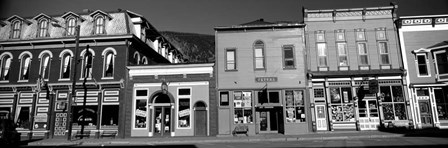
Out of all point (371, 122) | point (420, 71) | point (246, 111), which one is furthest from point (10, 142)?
point (420, 71)

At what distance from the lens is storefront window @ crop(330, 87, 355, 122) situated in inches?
896

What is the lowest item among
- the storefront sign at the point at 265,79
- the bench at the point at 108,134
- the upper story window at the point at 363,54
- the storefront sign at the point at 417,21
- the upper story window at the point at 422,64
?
the bench at the point at 108,134

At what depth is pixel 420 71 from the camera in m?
23.3

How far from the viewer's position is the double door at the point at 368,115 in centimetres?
2247

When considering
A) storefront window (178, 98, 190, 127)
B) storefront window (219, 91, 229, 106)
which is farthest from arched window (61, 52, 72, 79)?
storefront window (219, 91, 229, 106)

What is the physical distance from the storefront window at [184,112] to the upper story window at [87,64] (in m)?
8.02

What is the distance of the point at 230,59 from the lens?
23.7 meters

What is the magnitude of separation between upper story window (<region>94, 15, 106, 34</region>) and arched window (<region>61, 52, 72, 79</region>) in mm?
3162

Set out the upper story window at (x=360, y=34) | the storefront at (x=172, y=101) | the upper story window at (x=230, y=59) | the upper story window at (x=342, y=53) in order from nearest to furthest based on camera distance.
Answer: the storefront at (x=172, y=101), the upper story window at (x=230, y=59), the upper story window at (x=342, y=53), the upper story window at (x=360, y=34)

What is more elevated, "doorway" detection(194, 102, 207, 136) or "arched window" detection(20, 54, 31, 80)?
"arched window" detection(20, 54, 31, 80)

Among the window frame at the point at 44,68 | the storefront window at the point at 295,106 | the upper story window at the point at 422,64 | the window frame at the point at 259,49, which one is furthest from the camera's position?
the window frame at the point at 44,68

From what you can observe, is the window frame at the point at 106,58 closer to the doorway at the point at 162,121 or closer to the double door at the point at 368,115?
the doorway at the point at 162,121

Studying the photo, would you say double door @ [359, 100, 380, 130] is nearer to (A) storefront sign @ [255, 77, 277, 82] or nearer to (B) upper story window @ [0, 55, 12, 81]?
(A) storefront sign @ [255, 77, 277, 82]

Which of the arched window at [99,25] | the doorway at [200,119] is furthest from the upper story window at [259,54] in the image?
the arched window at [99,25]
